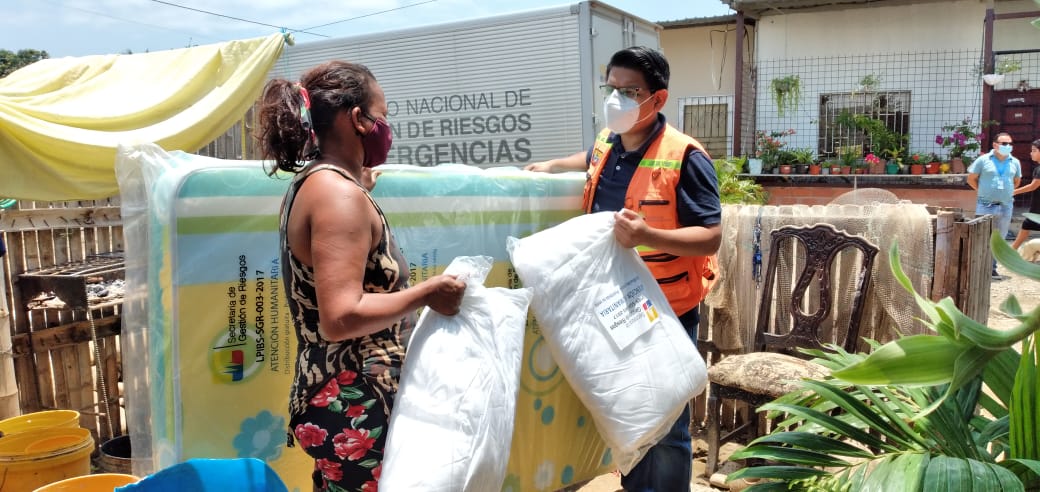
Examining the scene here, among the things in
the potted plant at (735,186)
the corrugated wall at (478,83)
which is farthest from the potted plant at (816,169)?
the corrugated wall at (478,83)

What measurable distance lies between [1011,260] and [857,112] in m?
10.7

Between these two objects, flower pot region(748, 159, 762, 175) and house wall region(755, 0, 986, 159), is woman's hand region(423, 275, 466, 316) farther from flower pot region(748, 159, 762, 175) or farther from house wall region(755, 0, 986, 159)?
house wall region(755, 0, 986, 159)

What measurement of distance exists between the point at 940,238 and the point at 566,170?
1903 mm

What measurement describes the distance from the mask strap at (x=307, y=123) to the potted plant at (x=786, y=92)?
409 inches

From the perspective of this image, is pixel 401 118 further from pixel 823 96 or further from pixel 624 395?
pixel 823 96

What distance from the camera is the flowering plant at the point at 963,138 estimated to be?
978 centimetres

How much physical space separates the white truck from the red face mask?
2.34 m

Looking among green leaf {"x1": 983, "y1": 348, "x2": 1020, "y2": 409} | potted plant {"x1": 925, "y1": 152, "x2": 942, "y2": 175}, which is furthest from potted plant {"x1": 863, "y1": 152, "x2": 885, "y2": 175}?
green leaf {"x1": 983, "y1": 348, "x2": 1020, "y2": 409}

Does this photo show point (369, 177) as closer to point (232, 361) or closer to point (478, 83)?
point (232, 361)

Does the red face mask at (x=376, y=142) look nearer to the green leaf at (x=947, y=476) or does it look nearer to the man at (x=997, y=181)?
the green leaf at (x=947, y=476)

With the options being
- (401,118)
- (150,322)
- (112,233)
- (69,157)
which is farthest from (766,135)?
(150,322)

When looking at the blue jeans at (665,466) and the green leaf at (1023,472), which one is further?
the blue jeans at (665,466)

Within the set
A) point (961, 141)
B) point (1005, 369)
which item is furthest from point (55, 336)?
point (961, 141)

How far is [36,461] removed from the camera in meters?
2.68
